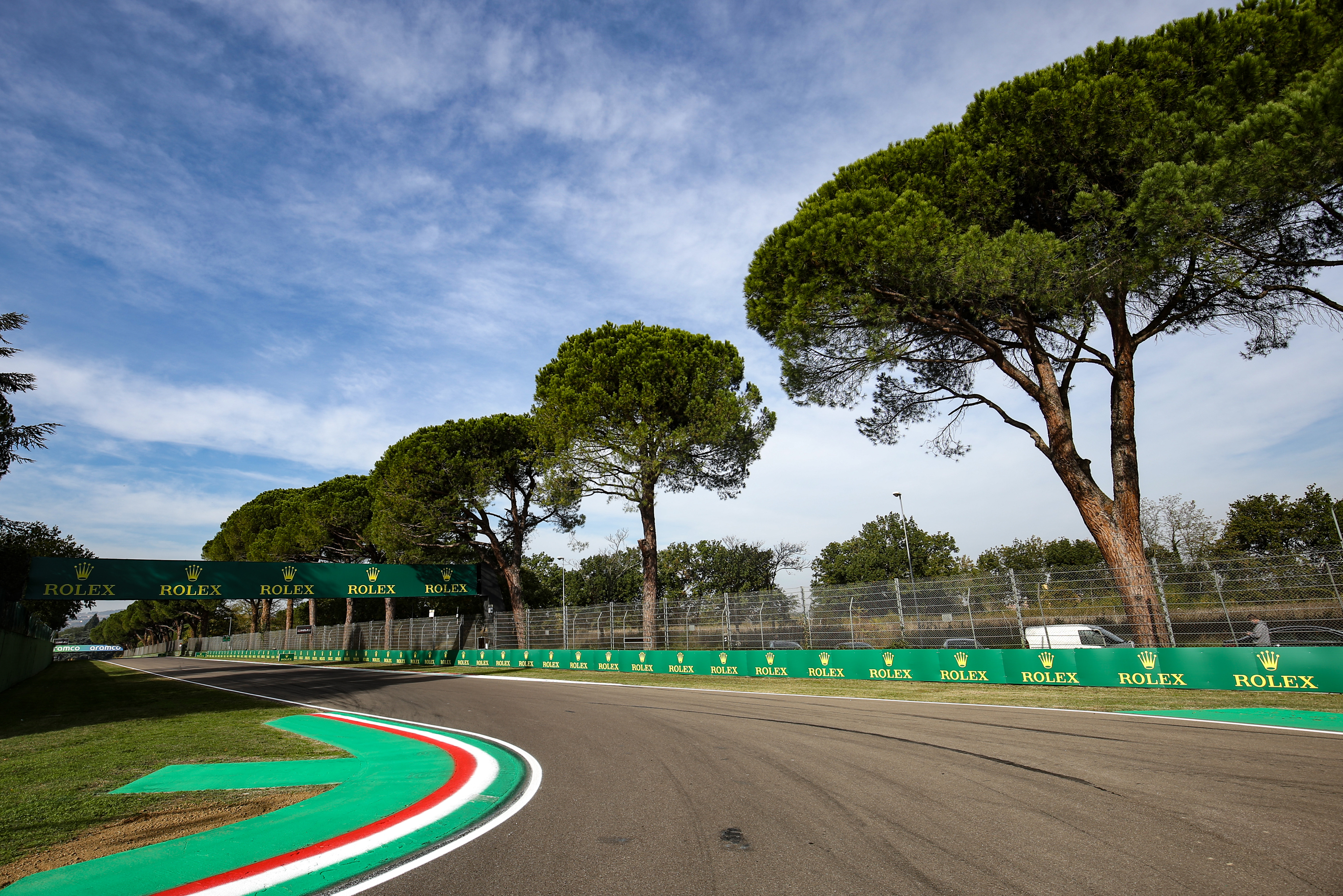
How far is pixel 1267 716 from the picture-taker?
25.6 ft

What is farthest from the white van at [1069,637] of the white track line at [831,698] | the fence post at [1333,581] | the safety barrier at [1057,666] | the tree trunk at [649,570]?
the tree trunk at [649,570]

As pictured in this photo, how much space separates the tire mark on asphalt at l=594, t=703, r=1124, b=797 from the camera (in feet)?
16.3

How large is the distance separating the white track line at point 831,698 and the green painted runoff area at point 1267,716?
4 cm

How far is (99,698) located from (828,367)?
63.4ft

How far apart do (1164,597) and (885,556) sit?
48553 mm

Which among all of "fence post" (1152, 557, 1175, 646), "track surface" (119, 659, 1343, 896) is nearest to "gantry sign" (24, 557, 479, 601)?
"track surface" (119, 659, 1343, 896)

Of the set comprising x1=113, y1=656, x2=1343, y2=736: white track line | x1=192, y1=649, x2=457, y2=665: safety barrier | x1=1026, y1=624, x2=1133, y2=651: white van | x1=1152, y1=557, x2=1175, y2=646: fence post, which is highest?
x1=1152, y1=557, x2=1175, y2=646: fence post

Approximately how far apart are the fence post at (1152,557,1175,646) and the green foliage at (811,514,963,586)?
144ft

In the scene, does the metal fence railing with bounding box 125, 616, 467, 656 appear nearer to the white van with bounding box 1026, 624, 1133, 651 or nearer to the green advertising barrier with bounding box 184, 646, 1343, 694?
the green advertising barrier with bounding box 184, 646, 1343, 694

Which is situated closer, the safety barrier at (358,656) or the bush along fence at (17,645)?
the bush along fence at (17,645)

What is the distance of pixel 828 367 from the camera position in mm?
17141

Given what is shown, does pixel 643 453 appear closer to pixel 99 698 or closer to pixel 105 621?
pixel 99 698

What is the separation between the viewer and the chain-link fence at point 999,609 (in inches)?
440

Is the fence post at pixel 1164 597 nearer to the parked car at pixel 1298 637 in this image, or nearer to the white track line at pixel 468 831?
the parked car at pixel 1298 637
